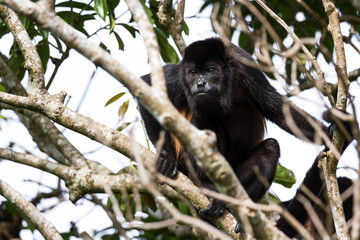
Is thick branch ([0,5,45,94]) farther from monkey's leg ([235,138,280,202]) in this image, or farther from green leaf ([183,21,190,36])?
monkey's leg ([235,138,280,202])

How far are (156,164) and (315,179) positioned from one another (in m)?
1.45

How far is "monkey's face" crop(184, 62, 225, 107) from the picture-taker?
491 cm

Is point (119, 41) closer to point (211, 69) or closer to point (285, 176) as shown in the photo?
point (211, 69)

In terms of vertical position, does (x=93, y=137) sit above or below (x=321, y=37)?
below

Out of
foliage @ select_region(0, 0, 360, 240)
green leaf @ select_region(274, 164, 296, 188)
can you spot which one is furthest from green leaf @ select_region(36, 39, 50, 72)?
green leaf @ select_region(274, 164, 296, 188)

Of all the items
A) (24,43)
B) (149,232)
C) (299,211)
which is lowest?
(299,211)

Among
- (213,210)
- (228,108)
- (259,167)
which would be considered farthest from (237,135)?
(213,210)

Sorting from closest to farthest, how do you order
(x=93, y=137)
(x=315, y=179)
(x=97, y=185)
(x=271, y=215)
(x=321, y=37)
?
(x=93, y=137), (x=97, y=185), (x=315, y=179), (x=271, y=215), (x=321, y=37)

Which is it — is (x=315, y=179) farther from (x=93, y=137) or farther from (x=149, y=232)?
(x=93, y=137)

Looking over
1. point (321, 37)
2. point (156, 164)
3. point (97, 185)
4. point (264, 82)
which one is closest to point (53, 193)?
point (97, 185)

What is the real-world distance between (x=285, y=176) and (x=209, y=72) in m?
1.38

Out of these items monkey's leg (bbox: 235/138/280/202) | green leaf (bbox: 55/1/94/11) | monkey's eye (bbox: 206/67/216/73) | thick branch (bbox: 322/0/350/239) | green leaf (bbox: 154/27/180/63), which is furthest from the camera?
green leaf (bbox: 55/1/94/11)

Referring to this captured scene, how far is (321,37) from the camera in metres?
5.81

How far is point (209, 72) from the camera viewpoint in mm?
5160
